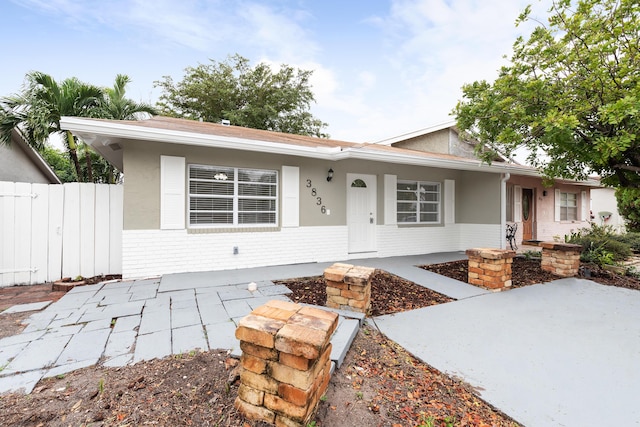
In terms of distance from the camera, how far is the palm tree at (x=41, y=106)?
6.89 meters

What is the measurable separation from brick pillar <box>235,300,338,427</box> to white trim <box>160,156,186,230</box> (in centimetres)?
413

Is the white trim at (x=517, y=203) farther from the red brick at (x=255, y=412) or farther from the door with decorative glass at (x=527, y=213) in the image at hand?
the red brick at (x=255, y=412)

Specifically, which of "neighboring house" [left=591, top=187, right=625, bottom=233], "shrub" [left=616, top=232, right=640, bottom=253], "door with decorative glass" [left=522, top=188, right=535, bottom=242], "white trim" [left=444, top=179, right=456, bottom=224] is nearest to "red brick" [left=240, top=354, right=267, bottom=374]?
"white trim" [left=444, top=179, right=456, bottom=224]

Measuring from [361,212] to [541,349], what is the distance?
472 cm

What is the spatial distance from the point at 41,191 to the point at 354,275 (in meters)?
→ 5.50

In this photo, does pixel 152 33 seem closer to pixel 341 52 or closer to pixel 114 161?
pixel 114 161

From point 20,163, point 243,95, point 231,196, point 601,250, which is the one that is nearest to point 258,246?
point 231,196

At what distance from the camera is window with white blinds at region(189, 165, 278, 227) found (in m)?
5.42

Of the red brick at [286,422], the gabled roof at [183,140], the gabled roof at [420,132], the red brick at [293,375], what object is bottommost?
the red brick at [286,422]

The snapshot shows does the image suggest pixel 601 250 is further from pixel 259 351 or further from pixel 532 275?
pixel 259 351

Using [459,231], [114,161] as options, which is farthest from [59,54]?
[459,231]

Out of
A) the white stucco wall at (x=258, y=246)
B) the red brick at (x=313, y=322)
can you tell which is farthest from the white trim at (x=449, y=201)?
the red brick at (x=313, y=322)

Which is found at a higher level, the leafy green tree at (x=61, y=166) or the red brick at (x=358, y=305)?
the leafy green tree at (x=61, y=166)

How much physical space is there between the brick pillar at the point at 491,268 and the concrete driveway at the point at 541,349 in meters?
0.26
